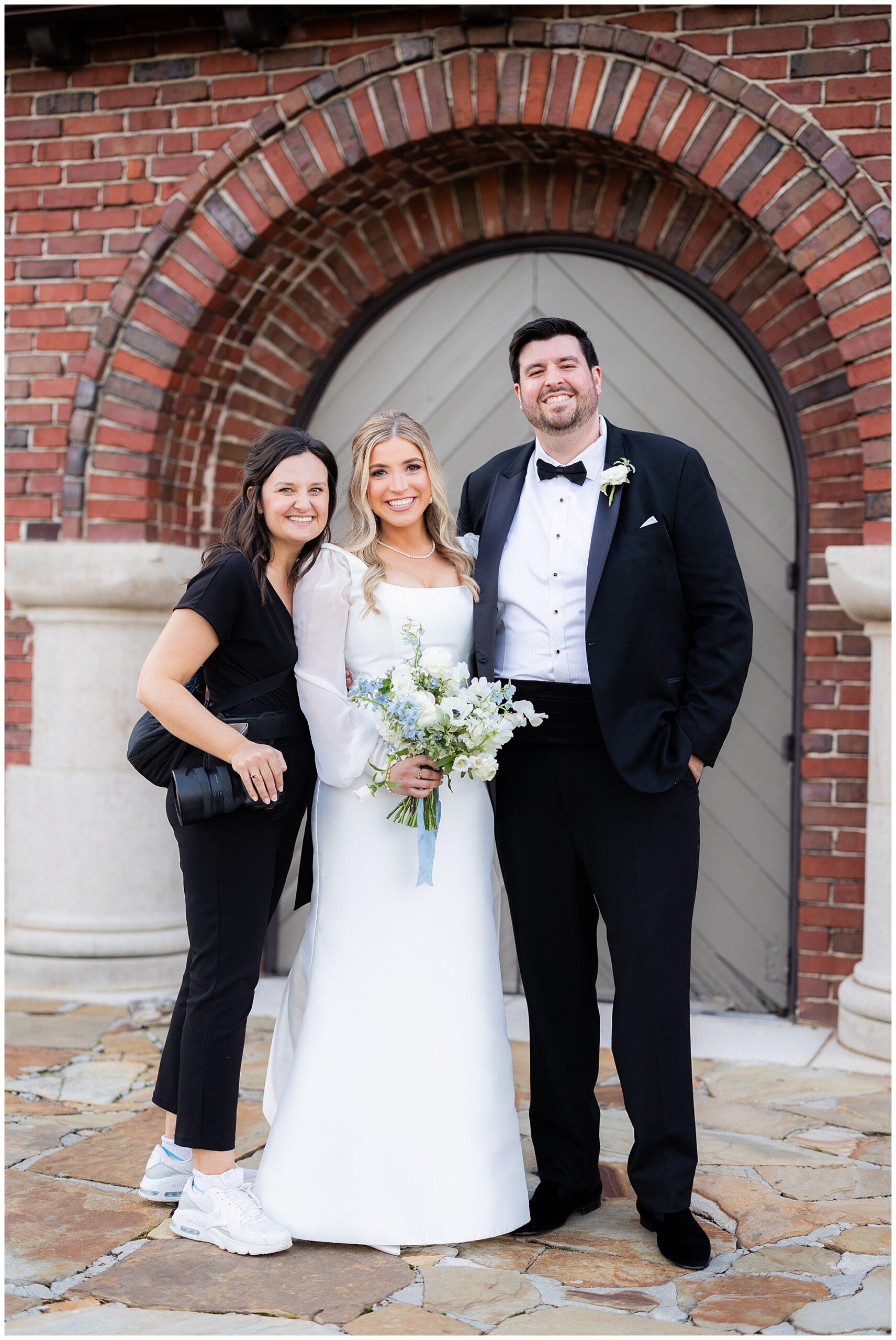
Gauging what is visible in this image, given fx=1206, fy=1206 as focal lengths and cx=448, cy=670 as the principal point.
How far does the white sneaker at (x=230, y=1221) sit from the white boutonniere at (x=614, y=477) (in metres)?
1.80

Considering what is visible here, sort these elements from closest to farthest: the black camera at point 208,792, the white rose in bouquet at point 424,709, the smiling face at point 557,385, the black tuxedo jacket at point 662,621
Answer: the white rose in bouquet at point 424,709, the black camera at point 208,792, the black tuxedo jacket at point 662,621, the smiling face at point 557,385

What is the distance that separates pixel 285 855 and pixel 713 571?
1229mm

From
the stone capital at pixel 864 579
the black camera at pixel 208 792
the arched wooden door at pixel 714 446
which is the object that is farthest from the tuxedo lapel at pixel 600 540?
the arched wooden door at pixel 714 446

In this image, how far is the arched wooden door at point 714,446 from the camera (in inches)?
182

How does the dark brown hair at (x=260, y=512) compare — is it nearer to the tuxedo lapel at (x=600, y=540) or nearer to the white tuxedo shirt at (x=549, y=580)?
the white tuxedo shirt at (x=549, y=580)

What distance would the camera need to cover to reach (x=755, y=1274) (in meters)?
2.62

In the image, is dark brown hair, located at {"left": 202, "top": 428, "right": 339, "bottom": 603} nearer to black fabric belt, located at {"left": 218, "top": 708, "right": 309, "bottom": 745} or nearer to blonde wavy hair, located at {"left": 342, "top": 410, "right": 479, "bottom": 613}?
blonde wavy hair, located at {"left": 342, "top": 410, "right": 479, "bottom": 613}

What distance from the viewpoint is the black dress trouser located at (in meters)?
2.78

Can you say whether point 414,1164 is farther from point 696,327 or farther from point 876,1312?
point 696,327

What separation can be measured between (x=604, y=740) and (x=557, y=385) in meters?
0.85

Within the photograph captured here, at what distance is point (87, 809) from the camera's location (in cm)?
485

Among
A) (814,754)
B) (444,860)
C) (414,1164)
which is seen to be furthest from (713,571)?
(814,754)

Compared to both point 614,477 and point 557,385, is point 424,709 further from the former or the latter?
point 557,385

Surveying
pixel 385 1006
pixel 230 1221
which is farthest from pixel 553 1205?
pixel 230 1221
